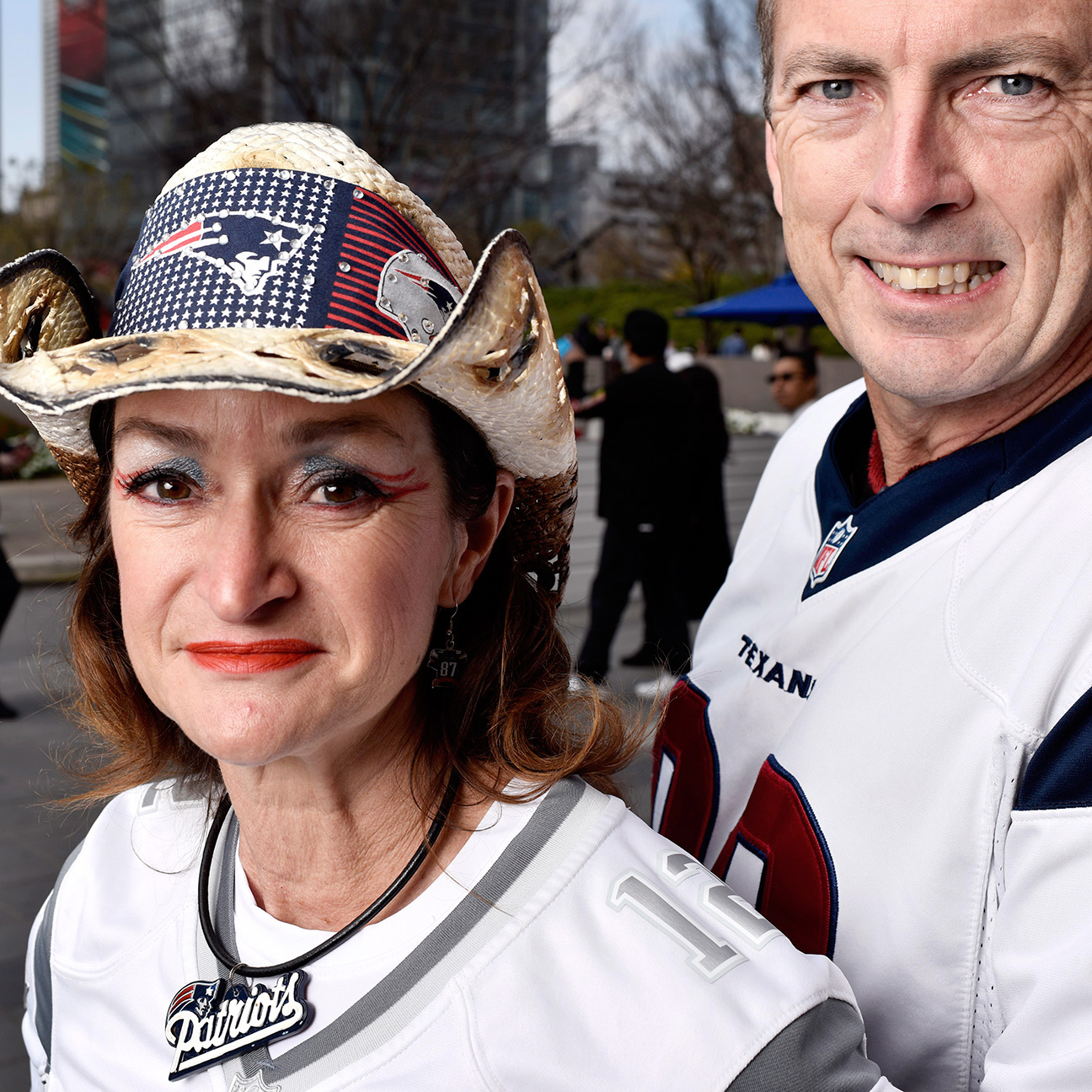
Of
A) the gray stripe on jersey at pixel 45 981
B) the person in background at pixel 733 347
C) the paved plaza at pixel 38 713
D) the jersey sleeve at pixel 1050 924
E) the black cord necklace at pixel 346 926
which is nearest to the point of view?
the jersey sleeve at pixel 1050 924

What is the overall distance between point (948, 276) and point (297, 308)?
80 cm

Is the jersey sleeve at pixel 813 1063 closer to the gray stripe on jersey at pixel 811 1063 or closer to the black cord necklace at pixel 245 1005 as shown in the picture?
the gray stripe on jersey at pixel 811 1063

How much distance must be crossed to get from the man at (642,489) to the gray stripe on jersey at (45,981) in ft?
18.1

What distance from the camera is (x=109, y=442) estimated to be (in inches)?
61.8

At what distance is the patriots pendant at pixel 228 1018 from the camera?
4.76ft

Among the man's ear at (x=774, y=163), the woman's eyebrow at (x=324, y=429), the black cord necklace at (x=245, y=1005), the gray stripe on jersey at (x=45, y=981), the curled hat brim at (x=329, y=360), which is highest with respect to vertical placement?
the man's ear at (x=774, y=163)

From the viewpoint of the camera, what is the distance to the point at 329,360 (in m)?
1.23

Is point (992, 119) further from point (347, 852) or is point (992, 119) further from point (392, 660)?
point (347, 852)

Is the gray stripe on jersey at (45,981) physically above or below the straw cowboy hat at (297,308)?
below

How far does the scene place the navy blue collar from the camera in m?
1.45

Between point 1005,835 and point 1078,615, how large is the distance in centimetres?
26

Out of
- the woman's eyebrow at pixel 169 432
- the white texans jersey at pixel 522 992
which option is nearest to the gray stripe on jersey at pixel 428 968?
the white texans jersey at pixel 522 992

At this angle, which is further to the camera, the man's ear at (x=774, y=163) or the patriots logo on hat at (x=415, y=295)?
the man's ear at (x=774, y=163)

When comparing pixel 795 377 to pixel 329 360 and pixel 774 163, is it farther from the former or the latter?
pixel 329 360
